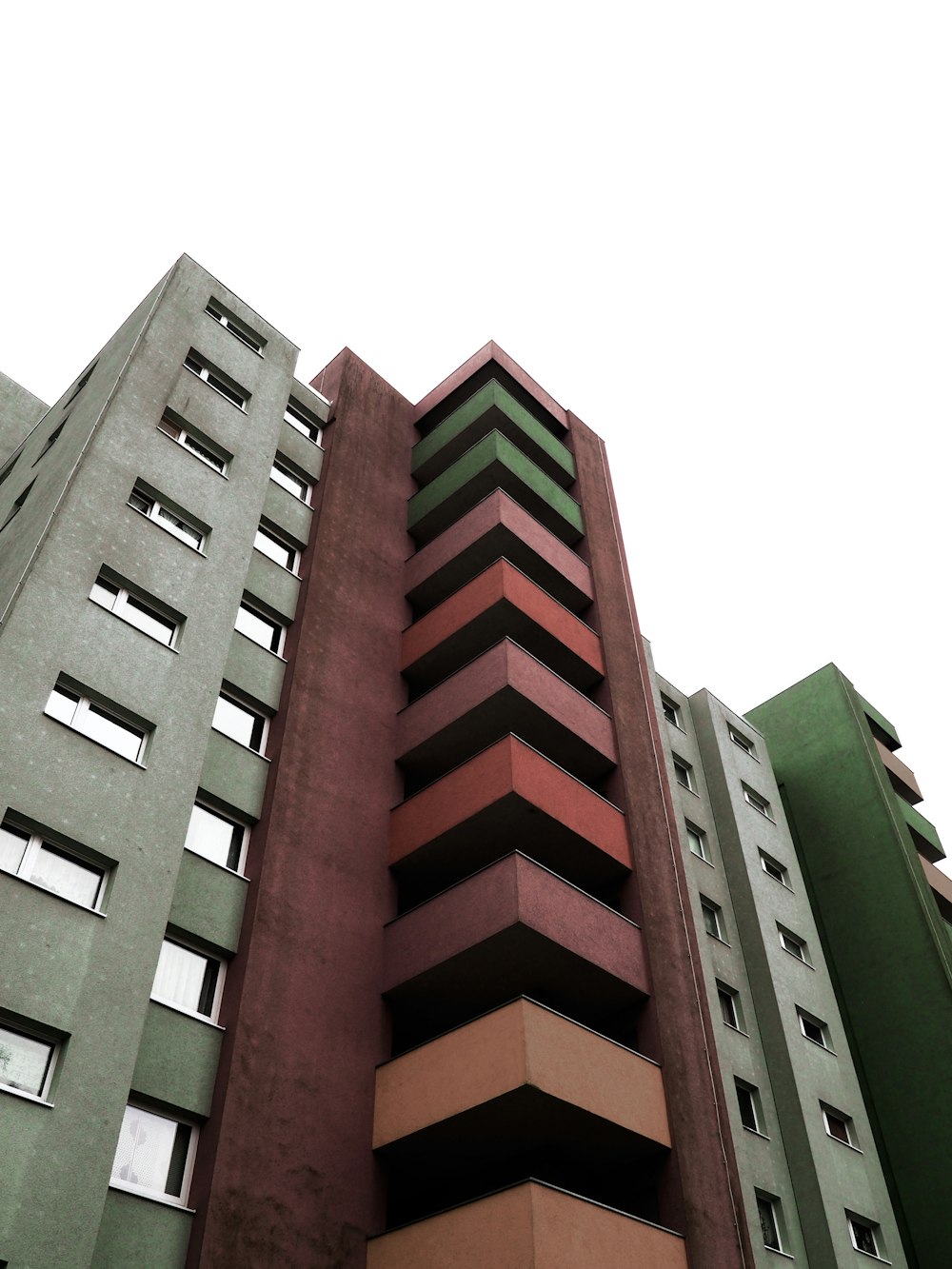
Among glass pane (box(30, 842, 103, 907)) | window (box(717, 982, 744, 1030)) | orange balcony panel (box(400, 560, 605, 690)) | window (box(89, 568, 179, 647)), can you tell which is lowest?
glass pane (box(30, 842, 103, 907))

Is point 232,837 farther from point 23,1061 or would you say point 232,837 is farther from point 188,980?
point 23,1061

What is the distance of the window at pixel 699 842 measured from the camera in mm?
32725

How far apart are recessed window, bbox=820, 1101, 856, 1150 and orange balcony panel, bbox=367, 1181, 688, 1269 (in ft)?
44.9

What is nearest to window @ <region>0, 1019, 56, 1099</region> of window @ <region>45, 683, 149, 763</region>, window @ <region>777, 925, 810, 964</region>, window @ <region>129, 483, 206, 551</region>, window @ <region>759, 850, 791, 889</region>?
window @ <region>45, 683, 149, 763</region>

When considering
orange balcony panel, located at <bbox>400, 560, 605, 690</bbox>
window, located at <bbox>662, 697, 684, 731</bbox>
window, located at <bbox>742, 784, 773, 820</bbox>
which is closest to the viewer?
orange balcony panel, located at <bbox>400, 560, 605, 690</bbox>

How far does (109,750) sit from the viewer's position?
16719mm

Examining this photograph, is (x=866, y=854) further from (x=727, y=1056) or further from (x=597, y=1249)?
(x=597, y=1249)

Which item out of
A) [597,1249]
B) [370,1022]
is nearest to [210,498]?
[370,1022]

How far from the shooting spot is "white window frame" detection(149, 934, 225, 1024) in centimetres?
1579

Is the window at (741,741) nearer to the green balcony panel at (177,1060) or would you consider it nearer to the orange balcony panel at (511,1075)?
the orange balcony panel at (511,1075)

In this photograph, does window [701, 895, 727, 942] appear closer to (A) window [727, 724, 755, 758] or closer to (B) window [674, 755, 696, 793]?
(B) window [674, 755, 696, 793]

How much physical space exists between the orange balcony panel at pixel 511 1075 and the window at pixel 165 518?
11110mm

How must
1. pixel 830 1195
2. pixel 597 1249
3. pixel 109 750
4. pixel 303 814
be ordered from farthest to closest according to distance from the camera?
pixel 830 1195
pixel 303 814
pixel 109 750
pixel 597 1249

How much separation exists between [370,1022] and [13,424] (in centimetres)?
2342
